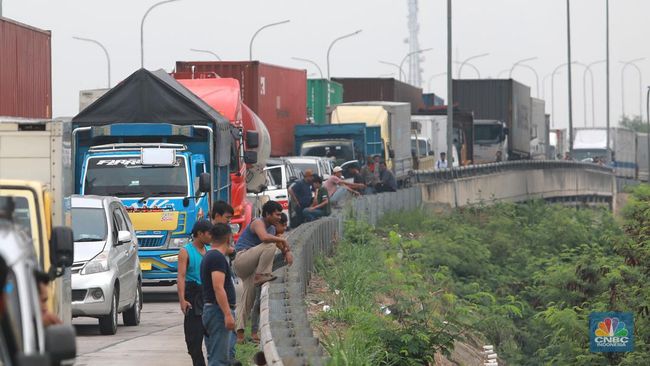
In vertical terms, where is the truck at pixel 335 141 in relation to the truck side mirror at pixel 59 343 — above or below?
above

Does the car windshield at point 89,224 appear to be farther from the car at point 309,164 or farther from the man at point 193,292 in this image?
the car at point 309,164

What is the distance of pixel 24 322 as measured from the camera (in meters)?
5.76

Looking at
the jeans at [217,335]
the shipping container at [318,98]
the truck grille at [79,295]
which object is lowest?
the truck grille at [79,295]

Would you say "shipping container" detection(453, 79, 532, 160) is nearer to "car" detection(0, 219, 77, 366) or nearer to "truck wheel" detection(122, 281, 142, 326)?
"truck wheel" detection(122, 281, 142, 326)

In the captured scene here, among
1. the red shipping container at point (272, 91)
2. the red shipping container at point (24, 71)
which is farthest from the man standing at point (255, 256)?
the red shipping container at point (272, 91)

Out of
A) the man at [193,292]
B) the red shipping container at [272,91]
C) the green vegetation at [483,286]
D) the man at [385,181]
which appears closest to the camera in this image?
the man at [193,292]

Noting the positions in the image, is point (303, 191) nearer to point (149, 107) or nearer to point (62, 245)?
point (149, 107)

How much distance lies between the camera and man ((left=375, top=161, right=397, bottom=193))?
41438mm

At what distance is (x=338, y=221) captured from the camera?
2950cm

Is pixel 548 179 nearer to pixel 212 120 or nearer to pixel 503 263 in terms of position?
pixel 503 263

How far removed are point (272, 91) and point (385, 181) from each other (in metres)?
4.18

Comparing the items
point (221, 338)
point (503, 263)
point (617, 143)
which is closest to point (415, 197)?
point (503, 263)

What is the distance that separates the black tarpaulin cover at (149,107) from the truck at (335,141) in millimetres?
18049

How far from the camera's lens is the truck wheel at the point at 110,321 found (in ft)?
58.2
